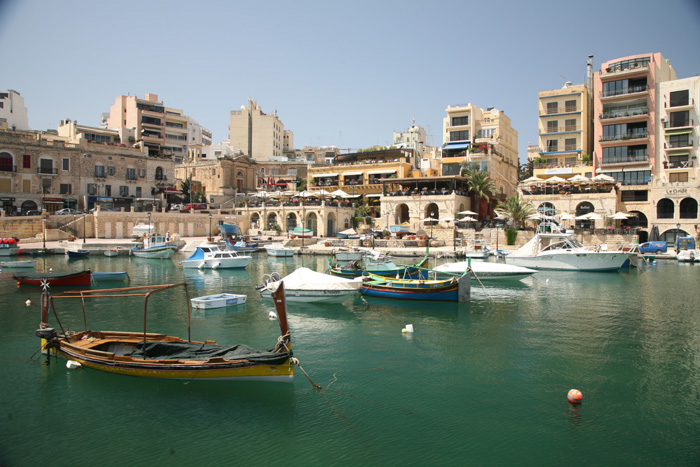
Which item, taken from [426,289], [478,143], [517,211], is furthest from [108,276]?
[478,143]

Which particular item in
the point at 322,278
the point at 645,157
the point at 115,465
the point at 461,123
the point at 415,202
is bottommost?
the point at 115,465

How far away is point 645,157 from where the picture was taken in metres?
52.8

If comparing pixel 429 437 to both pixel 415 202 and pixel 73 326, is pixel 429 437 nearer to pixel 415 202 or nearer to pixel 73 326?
pixel 73 326

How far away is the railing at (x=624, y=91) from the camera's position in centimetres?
5303

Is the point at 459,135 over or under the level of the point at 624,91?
under

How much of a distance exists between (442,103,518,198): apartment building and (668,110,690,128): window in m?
18.4

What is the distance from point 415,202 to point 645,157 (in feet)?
87.1

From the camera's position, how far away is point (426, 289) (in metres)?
23.8

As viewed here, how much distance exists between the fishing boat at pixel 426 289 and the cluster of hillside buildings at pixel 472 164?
2876cm

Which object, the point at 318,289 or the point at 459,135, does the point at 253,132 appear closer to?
the point at 459,135

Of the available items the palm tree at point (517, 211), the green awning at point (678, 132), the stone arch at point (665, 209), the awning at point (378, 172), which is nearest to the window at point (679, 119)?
the green awning at point (678, 132)

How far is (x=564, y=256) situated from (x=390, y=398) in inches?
1248

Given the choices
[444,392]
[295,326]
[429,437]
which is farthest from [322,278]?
[429,437]

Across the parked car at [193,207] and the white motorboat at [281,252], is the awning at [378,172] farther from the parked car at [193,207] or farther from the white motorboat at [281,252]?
the parked car at [193,207]
